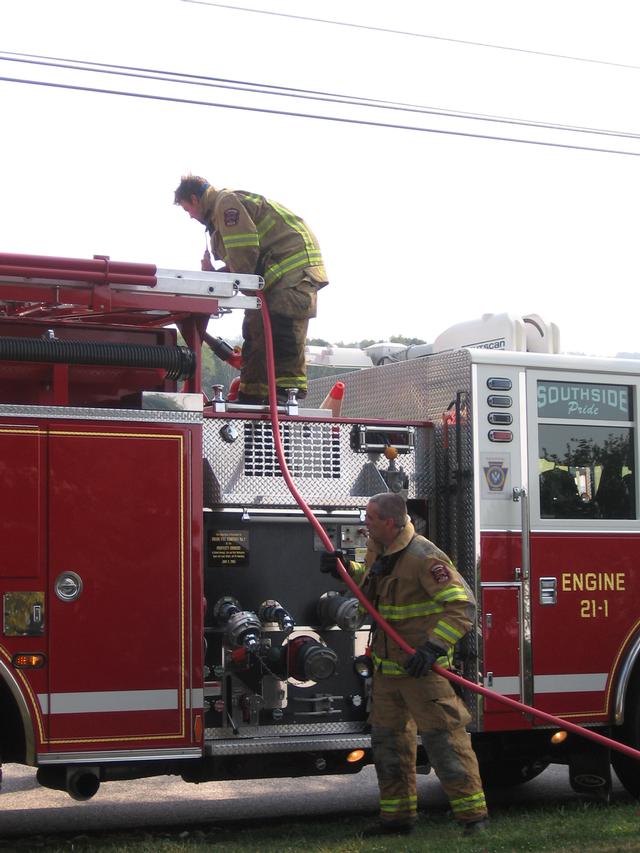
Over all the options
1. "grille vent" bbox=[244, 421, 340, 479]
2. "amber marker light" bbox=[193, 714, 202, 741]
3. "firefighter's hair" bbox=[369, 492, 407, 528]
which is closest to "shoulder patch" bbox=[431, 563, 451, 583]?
"firefighter's hair" bbox=[369, 492, 407, 528]

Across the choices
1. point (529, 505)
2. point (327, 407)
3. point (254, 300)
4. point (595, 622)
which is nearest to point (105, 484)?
point (254, 300)

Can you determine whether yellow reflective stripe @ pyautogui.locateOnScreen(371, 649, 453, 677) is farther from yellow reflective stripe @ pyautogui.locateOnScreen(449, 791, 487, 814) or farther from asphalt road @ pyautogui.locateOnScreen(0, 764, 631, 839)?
asphalt road @ pyautogui.locateOnScreen(0, 764, 631, 839)

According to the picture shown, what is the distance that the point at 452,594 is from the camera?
20.3 feet

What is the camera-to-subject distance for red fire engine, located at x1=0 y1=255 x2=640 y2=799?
5.92 m

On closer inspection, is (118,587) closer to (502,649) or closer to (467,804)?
(467,804)

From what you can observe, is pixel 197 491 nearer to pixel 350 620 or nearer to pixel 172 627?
pixel 172 627

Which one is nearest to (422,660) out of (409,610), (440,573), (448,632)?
(448,632)

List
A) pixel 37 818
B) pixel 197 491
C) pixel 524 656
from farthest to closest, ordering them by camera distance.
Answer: pixel 37 818 → pixel 524 656 → pixel 197 491

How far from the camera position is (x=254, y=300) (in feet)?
21.4

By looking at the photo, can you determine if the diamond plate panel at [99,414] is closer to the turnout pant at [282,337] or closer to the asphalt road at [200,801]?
the turnout pant at [282,337]

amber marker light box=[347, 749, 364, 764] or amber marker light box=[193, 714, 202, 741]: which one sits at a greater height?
amber marker light box=[193, 714, 202, 741]

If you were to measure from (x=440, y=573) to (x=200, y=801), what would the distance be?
9.42ft

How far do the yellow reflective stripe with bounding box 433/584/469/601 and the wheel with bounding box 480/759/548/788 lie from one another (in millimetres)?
2081

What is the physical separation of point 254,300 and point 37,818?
→ 3.37 meters
